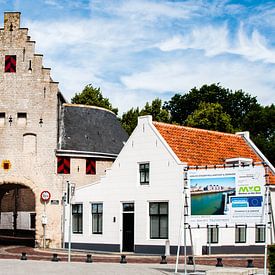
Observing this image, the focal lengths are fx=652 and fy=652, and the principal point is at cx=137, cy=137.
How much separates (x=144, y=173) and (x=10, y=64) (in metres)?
11.7

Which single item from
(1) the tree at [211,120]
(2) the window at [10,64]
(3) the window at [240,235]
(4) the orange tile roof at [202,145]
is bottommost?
(3) the window at [240,235]

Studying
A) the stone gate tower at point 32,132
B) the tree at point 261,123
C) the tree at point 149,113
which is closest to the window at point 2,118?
the stone gate tower at point 32,132

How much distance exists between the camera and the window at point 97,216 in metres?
38.3

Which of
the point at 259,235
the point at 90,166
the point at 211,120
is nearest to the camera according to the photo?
the point at 259,235

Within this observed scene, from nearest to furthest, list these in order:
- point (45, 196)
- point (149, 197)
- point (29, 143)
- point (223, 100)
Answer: point (149, 197)
point (45, 196)
point (29, 143)
point (223, 100)

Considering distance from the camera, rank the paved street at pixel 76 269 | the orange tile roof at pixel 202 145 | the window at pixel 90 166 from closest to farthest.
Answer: the paved street at pixel 76 269 → the orange tile roof at pixel 202 145 → the window at pixel 90 166

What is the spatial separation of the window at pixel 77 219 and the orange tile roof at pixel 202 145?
738cm

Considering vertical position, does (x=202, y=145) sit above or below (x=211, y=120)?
below

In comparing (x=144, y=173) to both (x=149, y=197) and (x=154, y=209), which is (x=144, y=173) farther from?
(x=154, y=209)

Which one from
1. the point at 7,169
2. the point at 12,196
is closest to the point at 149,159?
the point at 7,169

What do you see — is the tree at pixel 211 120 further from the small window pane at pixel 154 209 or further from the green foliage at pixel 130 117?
the small window pane at pixel 154 209

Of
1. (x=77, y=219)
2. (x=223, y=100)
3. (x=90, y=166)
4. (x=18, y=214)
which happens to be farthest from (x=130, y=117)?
(x=77, y=219)

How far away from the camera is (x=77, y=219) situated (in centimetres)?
3981

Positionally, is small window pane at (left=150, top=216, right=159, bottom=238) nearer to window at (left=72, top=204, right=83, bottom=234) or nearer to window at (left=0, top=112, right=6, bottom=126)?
window at (left=72, top=204, right=83, bottom=234)
